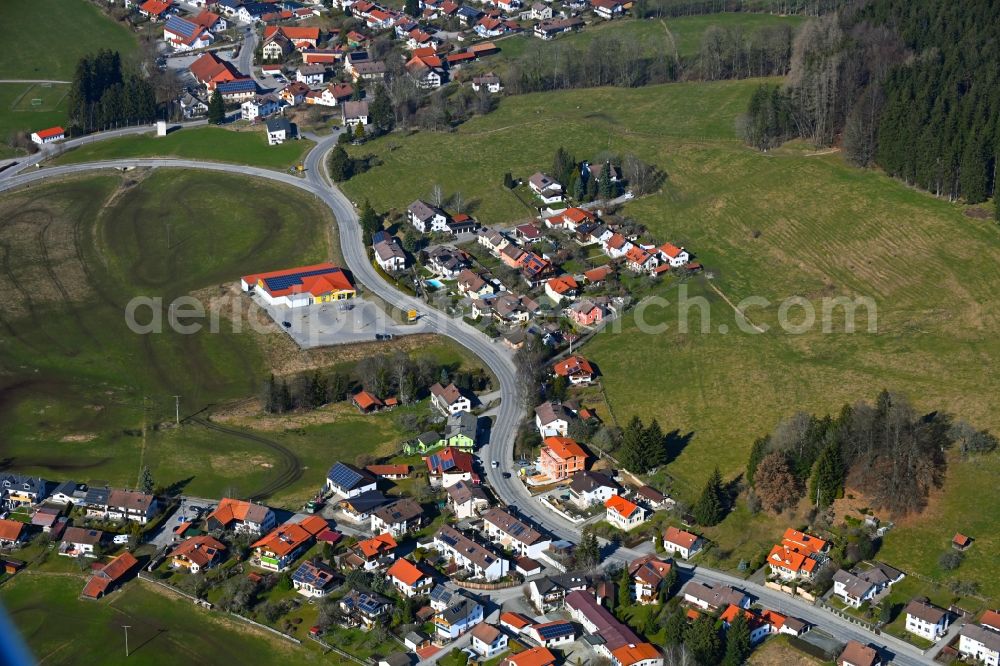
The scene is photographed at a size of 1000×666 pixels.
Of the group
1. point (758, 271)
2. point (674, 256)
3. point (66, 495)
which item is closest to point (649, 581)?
point (66, 495)

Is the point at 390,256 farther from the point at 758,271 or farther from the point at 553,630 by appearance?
the point at 553,630

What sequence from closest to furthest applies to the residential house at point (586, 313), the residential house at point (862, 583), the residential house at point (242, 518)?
the residential house at point (862, 583), the residential house at point (242, 518), the residential house at point (586, 313)

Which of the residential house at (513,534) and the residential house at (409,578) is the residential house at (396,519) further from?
the residential house at (513,534)

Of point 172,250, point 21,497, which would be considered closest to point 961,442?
point 21,497

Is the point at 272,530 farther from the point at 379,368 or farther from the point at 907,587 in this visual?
the point at 907,587

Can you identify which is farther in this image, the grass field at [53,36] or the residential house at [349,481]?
the grass field at [53,36]

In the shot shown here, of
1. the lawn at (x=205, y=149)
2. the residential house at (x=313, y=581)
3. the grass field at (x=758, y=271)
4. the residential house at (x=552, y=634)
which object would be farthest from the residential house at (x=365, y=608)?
the lawn at (x=205, y=149)

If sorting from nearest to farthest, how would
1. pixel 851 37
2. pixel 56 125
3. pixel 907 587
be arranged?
pixel 907 587 → pixel 851 37 → pixel 56 125
